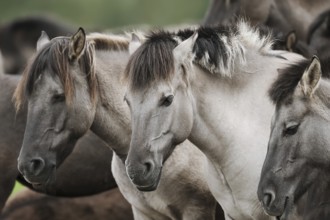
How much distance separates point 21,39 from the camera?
18.4 meters

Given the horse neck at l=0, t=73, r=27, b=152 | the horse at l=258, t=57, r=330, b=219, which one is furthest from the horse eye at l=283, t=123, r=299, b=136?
the horse neck at l=0, t=73, r=27, b=152

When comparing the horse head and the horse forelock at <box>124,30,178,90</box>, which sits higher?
the horse forelock at <box>124,30,178,90</box>

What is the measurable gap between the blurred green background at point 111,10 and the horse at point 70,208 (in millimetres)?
27501

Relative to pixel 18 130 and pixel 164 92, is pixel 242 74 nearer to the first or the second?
pixel 164 92

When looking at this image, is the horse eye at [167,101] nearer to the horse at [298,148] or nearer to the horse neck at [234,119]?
the horse neck at [234,119]

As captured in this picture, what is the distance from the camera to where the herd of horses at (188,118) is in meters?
6.45

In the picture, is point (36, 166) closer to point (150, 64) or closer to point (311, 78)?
point (150, 64)

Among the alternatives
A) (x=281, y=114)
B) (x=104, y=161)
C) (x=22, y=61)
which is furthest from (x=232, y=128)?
(x=22, y=61)

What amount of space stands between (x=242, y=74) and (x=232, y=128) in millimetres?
373

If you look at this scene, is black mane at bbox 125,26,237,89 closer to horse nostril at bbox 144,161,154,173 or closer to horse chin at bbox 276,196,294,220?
horse nostril at bbox 144,161,154,173

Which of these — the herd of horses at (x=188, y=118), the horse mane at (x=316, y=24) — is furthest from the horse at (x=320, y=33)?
the herd of horses at (x=188, y=118)

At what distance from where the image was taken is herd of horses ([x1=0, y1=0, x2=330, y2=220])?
6.45 meters

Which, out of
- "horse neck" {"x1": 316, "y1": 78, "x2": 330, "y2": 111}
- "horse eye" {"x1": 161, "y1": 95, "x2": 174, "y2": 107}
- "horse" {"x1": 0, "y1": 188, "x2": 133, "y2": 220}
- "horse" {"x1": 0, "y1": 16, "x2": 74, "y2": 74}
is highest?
"horse neck" {"x1": 316, "y1": 78, "x2": 330, "y2": 111}

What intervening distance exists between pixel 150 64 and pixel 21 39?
11.8m
